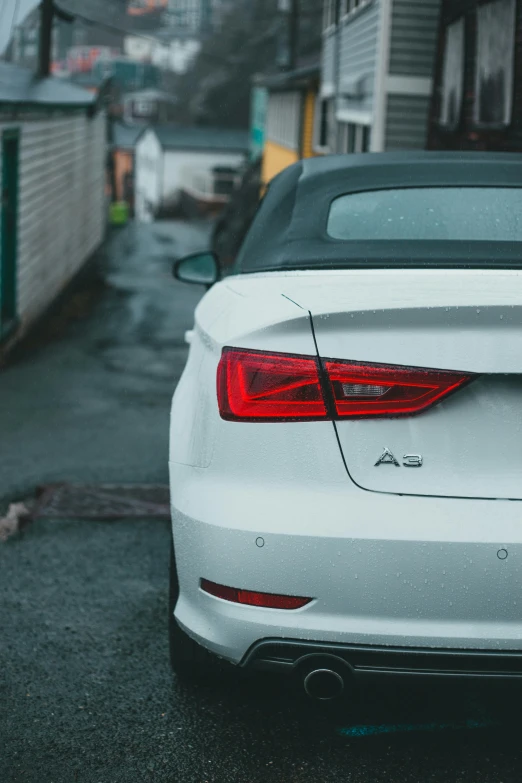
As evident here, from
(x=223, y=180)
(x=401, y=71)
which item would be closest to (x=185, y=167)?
(x=223, y=180)

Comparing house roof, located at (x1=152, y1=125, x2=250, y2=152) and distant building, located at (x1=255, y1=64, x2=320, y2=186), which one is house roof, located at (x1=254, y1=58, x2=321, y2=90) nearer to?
distant building, located at (x1=255, y1=64, x2=320, y2=186)

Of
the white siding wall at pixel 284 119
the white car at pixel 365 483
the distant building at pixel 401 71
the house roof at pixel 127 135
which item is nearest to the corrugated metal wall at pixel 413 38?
the distant building at pixel 401 71

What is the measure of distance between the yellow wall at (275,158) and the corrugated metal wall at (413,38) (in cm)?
1823

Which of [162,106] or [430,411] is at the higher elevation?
[162,106]

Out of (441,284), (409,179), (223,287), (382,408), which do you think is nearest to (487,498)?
(382,408)

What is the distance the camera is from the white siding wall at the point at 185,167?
72.4 m

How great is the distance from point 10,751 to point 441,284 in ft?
5.87

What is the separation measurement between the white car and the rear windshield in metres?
0.65

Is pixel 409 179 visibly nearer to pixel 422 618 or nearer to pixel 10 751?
pixel 422 618

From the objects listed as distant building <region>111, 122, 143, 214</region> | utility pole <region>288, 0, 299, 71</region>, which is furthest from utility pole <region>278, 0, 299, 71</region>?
distant building <region>111, 122, 143, 214</region>

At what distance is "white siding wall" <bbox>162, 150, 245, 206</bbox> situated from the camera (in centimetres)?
7238

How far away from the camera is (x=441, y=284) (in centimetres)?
283

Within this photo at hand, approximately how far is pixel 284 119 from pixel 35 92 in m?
24.9

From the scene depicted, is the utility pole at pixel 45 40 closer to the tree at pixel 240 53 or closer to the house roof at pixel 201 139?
the tree at pixel 240 53
